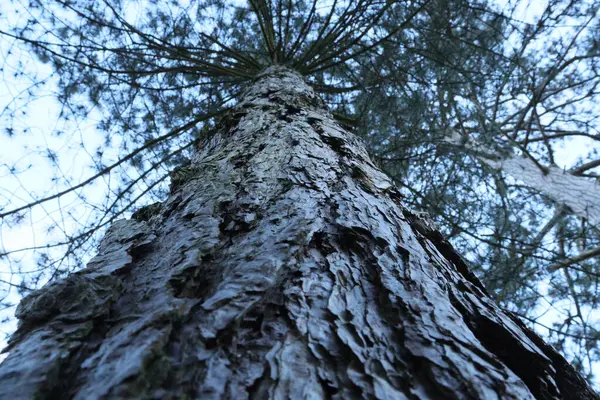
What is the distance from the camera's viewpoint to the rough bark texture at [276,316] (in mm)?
404

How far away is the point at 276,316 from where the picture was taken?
0.50m

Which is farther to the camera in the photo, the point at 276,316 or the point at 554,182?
the point at 554,182

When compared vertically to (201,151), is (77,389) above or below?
below

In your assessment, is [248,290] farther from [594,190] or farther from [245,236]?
[594,190]

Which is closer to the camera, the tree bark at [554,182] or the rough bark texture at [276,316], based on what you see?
the rough bark texture at [276,316]

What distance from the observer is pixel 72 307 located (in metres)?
0.50

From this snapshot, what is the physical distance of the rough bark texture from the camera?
0.40m

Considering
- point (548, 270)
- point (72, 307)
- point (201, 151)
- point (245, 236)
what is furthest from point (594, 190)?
point (72, 307)

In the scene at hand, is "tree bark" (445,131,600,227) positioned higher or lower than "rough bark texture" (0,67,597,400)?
higher

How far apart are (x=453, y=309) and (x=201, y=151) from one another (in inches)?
44.3

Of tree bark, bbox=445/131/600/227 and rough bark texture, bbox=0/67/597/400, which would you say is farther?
tree bark, bbox=445/131/600/227

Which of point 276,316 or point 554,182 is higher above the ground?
point 554,182

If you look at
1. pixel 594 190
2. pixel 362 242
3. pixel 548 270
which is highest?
pixel 594 190

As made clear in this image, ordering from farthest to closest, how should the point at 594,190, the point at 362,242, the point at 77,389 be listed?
the point at 594,190
the point at 362,242
the point at 77,389
